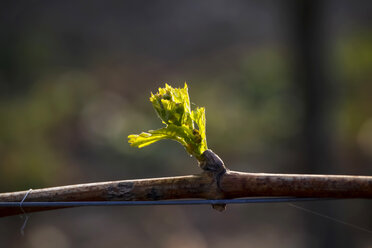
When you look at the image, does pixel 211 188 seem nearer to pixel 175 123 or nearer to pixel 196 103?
pixel 175 123

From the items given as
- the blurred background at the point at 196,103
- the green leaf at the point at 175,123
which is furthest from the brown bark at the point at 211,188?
the blurred background at the point at 196,103

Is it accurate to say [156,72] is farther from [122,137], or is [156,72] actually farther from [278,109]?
[278,109]

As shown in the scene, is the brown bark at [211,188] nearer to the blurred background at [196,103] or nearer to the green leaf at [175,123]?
the green leaf at [175,123]

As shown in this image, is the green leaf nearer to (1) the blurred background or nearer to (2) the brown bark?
(2) the brown bark

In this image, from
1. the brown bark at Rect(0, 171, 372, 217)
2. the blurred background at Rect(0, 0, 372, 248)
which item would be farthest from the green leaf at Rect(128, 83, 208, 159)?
the blurred background at Rect(0, 0, 372, 248)

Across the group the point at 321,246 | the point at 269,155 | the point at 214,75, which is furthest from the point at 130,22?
the point at 321,246

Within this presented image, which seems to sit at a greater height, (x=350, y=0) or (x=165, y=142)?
(x=350, y=0)
